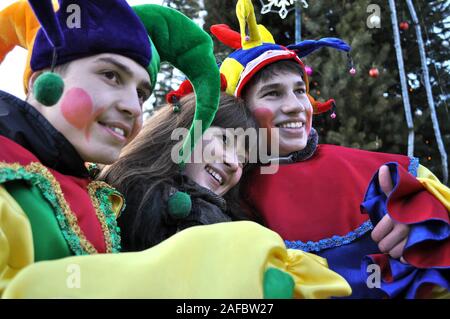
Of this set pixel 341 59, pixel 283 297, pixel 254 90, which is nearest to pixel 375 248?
pixel 254 90

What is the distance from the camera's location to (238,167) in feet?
6.26

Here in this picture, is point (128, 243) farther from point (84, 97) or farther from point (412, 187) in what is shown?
point (412, 187)

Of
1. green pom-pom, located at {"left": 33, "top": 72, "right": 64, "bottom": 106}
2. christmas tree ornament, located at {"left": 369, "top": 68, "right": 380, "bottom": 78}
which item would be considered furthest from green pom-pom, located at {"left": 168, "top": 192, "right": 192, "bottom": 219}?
christmas tree ornament, located at {"left": 369, "top": 68, "right": 380, "bottom": 78}

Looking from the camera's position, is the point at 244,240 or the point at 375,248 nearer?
the point at 244,240

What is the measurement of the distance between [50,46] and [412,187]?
1.07 meters

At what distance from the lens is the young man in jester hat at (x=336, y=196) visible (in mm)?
1611

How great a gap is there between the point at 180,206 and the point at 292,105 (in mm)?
723

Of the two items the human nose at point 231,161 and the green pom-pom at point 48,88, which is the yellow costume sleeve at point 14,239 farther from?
the human nose at point 231,161

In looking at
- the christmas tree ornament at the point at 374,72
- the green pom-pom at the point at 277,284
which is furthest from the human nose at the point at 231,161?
the christmas tree ornament at the point at 374,72

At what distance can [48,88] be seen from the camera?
123 cm

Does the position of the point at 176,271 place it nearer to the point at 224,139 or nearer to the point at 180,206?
the point at 180,206

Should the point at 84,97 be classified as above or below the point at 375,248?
above

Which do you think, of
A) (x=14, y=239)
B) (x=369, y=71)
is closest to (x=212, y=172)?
(x=14, y=239)

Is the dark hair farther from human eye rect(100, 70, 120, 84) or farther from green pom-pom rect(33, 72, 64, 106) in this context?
green pom-pom rect(33, 72, 64, 106)
